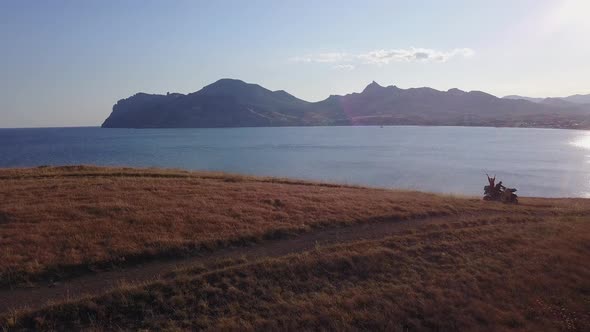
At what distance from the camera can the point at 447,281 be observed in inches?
545

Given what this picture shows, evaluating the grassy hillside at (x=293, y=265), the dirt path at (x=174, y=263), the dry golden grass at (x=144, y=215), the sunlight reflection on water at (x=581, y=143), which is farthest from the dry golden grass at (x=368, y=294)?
the sunlight reflection on water at (x=581, y=143)

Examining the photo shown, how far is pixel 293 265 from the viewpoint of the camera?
45.2 ft

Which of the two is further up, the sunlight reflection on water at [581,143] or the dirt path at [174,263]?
the dirt path at [174,263]

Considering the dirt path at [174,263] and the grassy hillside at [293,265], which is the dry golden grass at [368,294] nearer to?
the grassy hillside at [293,265]

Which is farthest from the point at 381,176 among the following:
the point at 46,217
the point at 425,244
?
the point at 46,217

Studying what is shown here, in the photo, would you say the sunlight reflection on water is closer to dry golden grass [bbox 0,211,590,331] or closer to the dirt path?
dry golden grass [bbox 0,211,590,331]

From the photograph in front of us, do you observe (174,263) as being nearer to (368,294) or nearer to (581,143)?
(368,294)

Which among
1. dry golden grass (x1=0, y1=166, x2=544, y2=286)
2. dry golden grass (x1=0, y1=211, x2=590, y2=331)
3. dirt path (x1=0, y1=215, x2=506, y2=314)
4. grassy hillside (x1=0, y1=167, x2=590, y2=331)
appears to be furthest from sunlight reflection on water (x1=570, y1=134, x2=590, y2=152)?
dirt path (x1=0, y1=215, x2=506, y2=314)

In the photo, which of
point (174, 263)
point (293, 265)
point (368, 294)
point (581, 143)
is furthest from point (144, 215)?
point (581, 143)

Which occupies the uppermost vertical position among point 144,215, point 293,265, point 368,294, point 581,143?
point 144,215

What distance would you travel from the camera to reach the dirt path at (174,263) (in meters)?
11.3

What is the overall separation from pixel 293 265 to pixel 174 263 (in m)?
4.13

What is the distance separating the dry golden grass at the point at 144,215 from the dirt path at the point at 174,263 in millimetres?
623

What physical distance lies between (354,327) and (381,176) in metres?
58.4
